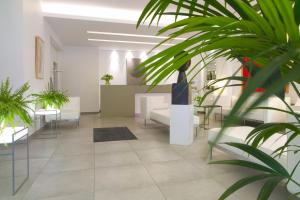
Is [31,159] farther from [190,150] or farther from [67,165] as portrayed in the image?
[190,150]

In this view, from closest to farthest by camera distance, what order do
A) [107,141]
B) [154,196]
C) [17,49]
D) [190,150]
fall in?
[154,196] → [190,150] → [17,49] → [107,141]

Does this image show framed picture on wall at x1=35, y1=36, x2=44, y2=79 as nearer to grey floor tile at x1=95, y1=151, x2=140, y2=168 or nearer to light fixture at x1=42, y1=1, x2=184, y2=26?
light fixture at x1=42, y1=1, x2=184, y2=26

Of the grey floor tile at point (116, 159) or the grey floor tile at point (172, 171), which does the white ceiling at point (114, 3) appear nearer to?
the grey floor tile at point (116, 159)

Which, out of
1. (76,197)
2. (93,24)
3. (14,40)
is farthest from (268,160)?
(93,24)

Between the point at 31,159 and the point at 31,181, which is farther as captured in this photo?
the point at 31,159

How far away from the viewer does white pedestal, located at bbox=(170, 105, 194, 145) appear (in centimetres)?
410

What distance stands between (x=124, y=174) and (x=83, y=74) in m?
7.63

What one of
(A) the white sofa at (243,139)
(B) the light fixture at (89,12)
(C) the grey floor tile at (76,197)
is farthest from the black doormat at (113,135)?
(B) the light fixture at (89,12)

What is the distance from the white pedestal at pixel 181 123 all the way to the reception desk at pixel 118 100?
14.0ft

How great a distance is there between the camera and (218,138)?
0.80 ft

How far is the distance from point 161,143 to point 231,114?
4.15m

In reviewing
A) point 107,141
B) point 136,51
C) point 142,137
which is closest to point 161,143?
point 142,137

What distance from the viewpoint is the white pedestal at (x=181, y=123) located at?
161 inches

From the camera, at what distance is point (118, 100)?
8.48 m
